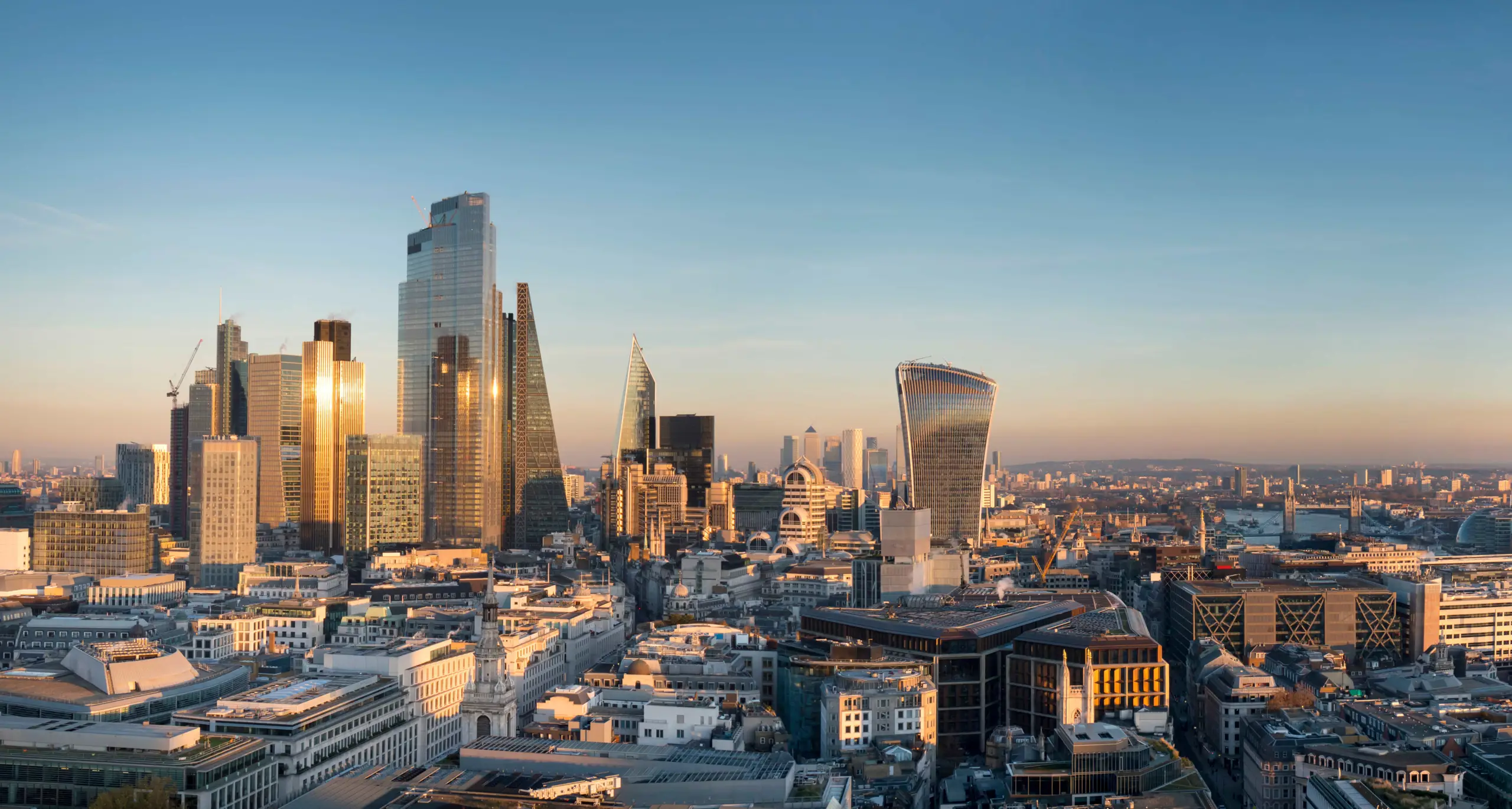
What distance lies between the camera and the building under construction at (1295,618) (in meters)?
103

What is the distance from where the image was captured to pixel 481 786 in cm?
5103

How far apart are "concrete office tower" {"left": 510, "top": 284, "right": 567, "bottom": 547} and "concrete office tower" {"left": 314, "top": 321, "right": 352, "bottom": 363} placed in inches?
960

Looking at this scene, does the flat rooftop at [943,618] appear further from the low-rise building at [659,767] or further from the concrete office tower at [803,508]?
the concrete office tower at [803,508]

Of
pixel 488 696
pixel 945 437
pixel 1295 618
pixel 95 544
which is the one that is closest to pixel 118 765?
pixel 488 696

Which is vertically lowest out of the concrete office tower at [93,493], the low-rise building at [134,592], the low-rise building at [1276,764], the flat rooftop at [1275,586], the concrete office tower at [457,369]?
the low-rise building at [1276,764]

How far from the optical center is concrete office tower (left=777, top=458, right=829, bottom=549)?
183 m

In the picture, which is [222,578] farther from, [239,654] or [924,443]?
[924,443]

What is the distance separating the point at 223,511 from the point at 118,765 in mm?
91986

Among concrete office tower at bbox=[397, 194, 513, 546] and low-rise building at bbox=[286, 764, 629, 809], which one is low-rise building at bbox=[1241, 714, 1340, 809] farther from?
concrete office tower at bbox=[397, 194, 513, 546]

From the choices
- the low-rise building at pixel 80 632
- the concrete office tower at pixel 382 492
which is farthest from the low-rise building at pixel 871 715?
the concrete office tower at pixel 382 492

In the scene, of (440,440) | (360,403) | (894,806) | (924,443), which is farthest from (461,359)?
(894,806)

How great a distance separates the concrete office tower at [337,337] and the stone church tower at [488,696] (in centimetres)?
12703

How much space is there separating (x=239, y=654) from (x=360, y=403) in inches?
4062

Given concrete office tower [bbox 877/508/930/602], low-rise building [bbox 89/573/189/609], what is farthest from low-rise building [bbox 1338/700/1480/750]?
low-rise building [bbox 89/573/189/609]
